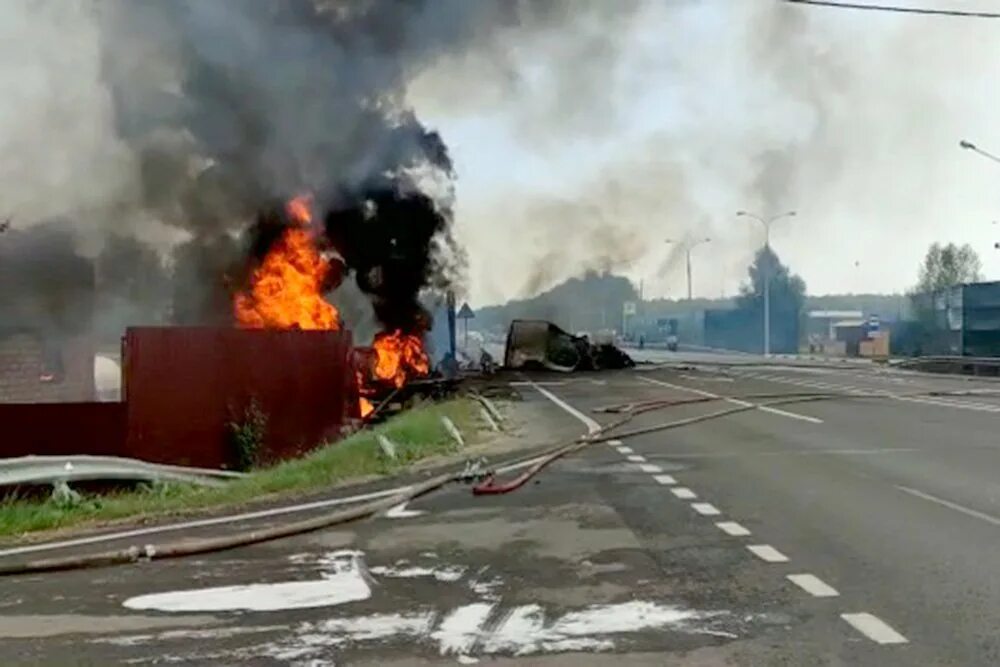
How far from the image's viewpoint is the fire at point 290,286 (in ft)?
89.4

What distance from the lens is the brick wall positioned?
19766 millimetres

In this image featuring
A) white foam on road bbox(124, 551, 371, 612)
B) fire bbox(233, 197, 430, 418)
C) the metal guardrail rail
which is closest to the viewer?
white foam on road bbox(124, 551, 371, 612)

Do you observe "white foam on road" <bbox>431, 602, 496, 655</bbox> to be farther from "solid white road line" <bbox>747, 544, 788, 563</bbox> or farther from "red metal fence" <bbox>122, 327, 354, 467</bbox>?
"red metal fence" <bbox>122, 327, 354, 467</bbox>

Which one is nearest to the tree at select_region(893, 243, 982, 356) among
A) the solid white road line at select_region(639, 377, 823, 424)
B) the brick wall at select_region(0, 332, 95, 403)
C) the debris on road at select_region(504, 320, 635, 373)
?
the debris on road at select_region(504, 320, 635, 373)

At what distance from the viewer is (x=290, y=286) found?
1109 inches

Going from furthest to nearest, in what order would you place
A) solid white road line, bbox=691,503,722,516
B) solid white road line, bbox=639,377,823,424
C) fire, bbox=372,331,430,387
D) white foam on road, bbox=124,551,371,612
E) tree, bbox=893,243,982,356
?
tree, bbox=893,243,982,356 < fire, bbox=372,331,430,387 < solid white road line, bbox=639,377,823,424 < solid white road line, bbox=691,503,722,516 < white foam on road, bbox=124,551,371,612

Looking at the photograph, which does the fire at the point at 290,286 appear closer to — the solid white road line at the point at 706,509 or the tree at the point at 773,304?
the solid white road line at the point at 706,509

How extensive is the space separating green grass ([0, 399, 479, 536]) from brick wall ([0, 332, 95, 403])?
7.72 m

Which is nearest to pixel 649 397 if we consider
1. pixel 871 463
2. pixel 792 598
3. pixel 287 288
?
pixel 287 288

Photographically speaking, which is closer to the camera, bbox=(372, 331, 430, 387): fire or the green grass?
the green grass

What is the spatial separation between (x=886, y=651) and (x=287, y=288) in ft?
78.4

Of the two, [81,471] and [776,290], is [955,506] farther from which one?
[776,290]

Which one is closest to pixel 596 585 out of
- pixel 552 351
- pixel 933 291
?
pixel 552 351

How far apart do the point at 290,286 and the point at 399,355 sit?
196 inches
